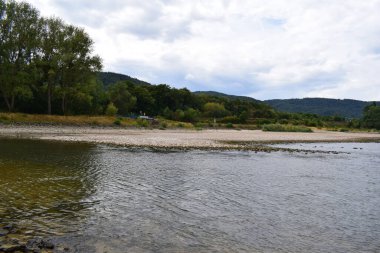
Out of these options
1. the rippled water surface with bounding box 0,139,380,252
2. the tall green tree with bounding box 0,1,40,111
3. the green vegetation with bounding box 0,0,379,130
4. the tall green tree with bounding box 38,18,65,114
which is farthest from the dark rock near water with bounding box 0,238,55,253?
the tall green tree with bounding box 38,18,65,114

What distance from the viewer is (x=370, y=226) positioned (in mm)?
11883

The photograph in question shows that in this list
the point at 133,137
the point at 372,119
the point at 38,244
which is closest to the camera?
the point at 38,244

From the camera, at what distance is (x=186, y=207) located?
43.4 ft

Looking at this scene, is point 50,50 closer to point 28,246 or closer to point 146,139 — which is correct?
point 146,139

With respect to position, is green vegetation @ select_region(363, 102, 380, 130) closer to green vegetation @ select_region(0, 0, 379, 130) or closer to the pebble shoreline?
green vegetation @ select_region(0, 0, 379, 130)

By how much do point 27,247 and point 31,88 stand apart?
2743 inches

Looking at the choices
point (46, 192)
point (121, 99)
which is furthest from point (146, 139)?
point (121, 99)

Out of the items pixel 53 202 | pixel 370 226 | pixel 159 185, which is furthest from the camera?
pixel 159 185

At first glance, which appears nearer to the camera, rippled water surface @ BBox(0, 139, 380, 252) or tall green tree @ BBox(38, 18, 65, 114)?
rippled water surface @ BBox(0, 139, 380, 252)

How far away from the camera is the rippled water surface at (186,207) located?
9.62m

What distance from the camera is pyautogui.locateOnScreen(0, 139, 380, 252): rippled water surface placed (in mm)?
9617

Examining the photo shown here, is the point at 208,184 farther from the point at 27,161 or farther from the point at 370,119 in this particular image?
the point at 370,119

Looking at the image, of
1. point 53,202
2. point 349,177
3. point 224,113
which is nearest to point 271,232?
point 53,202

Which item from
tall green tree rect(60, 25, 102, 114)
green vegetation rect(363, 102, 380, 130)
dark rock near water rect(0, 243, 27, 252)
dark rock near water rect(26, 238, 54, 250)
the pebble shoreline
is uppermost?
tall green tree rect(60, 25, 102, 114)
